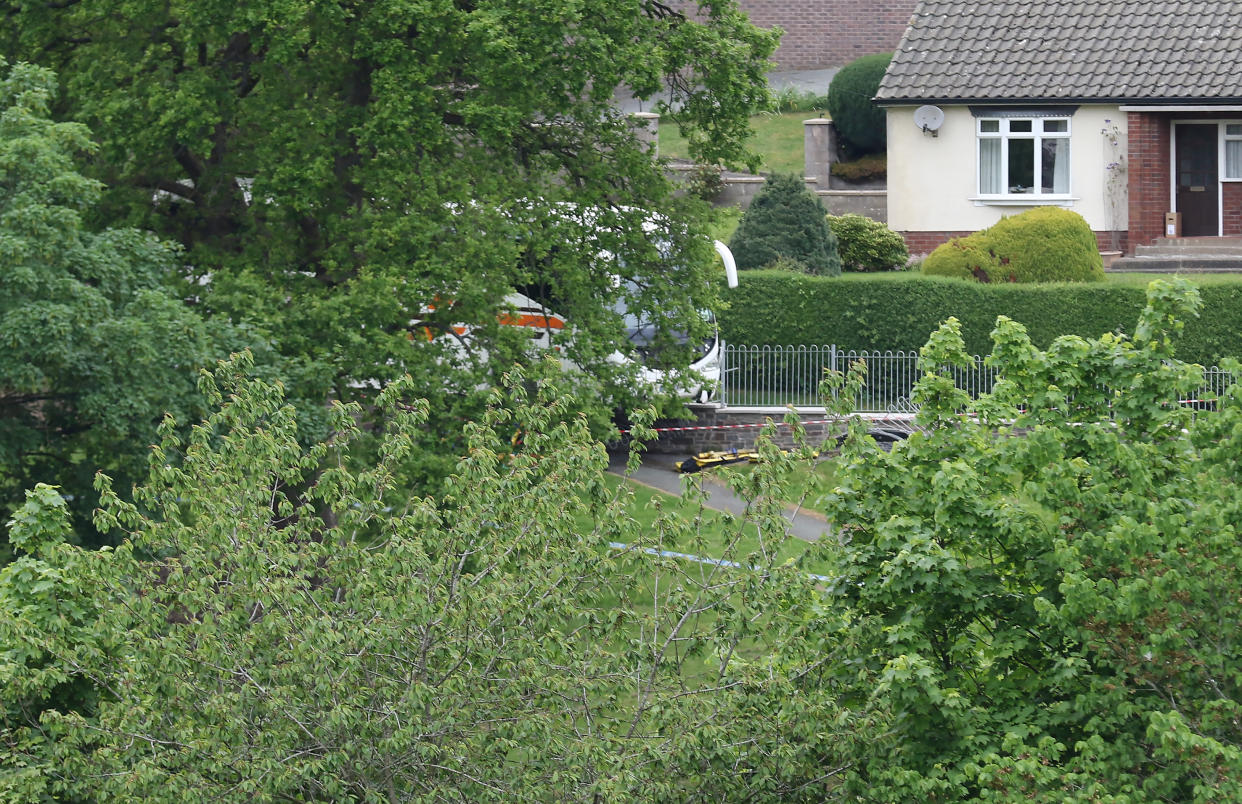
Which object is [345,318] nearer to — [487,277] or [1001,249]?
[487,277]

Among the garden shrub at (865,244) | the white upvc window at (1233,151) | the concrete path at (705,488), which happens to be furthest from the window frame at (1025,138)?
the concrete path at (705,488)

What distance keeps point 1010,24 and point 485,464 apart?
82.2 ft

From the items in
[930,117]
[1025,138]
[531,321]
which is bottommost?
[531,321]

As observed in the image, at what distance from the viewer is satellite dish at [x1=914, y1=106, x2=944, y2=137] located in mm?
30453

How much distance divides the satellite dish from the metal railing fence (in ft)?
26.3

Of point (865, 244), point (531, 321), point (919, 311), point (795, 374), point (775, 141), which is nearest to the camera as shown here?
point (531, 321)

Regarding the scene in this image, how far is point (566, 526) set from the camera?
1003cm

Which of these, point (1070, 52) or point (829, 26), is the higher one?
point (829, 26)

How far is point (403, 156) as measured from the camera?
16.6 meters

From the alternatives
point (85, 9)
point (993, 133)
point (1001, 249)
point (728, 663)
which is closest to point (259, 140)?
point (85, 9)

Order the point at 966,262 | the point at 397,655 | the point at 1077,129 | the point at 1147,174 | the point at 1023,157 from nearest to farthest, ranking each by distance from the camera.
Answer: the point at 397,655, the point at 966,262, the point at 1147,174, the point at 1077,129, the point at 1023,157

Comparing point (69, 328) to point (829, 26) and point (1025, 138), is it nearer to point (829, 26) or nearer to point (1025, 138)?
point (1025, 138)

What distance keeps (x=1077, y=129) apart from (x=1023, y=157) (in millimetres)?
1113

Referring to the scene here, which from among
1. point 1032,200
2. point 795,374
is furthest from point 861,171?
point 795,374
